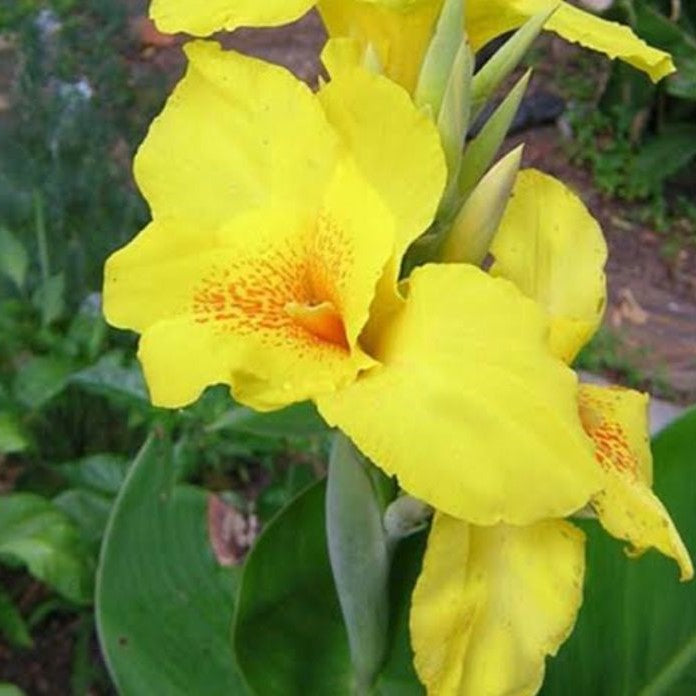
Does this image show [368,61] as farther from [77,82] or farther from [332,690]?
[77,82]

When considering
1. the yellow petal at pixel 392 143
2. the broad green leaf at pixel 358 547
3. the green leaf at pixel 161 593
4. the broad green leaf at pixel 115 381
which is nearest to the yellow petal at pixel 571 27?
the yellow petal at pixel 392 143

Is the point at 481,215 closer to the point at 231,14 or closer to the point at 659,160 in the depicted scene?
the point at 231,14

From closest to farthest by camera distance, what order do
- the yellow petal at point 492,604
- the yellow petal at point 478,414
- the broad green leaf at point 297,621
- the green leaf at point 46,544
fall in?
1. the yellow petal at point 478,414
2. the yellow petal at point 492,604
3. the broad green leaf at point 297,621
4. the green leaf at point 46,544

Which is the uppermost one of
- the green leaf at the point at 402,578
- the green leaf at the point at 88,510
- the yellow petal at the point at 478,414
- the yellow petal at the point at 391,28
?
the yellow petal at the point at 391,28

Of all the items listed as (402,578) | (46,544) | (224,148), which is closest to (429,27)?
(224,148)

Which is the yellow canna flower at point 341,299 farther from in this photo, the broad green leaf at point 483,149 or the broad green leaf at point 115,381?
the broad green leaf at point 115,381

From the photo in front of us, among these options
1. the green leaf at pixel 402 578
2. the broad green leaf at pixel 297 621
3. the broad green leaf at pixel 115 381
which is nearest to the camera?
the green leaf at pixel 402 578

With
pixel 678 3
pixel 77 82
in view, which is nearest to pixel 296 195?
pixel 77 82
